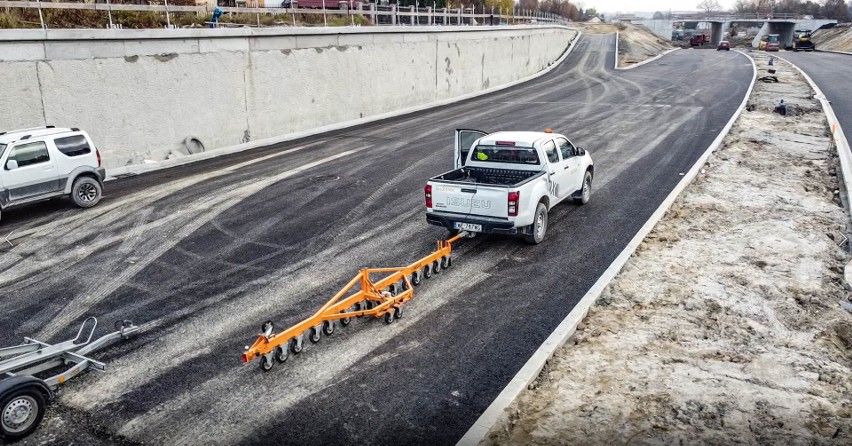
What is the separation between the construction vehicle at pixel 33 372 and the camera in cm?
657

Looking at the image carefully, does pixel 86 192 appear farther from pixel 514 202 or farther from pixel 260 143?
pixel 514 202

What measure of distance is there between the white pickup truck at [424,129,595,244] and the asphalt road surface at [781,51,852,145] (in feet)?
50.0

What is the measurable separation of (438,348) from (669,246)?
19.7 ft

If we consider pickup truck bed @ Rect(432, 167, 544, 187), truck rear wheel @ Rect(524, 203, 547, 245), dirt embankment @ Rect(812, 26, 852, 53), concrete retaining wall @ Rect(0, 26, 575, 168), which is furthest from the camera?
dirt embankment @ Rect(812, 26, 852, 53)

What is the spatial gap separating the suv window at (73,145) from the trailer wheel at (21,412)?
935 cm

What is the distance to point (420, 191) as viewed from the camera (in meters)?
16.2

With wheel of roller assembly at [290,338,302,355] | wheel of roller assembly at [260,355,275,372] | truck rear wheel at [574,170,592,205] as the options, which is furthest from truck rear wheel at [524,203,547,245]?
wheel of roller assembly at [260,355,275,372]

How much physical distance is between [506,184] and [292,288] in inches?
181

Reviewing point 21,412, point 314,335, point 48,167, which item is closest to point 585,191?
point 314,335

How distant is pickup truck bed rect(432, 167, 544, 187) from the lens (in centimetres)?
1283

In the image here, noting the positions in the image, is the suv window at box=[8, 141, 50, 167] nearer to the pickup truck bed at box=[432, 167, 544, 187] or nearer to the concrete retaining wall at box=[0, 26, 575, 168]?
the concrete retaining wall at box=[0, 26, 575, 168]

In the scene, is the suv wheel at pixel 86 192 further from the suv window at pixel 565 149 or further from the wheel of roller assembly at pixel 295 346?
the suv window at pixel 565 149

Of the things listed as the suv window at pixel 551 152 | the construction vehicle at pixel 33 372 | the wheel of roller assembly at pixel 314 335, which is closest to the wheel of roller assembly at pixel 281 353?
the wheel of roller assembly at pixel 314 335

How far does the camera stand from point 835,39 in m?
89.2
